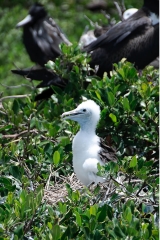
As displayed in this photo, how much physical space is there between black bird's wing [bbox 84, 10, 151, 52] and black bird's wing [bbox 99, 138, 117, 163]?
213 centimetres

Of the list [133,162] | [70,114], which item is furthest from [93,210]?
[70,114]

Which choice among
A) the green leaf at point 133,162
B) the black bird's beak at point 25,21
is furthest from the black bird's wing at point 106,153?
the black bird's beak at point 25,21

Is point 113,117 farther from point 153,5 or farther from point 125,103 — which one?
point 153,5

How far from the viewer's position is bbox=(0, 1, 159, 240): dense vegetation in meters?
3.49

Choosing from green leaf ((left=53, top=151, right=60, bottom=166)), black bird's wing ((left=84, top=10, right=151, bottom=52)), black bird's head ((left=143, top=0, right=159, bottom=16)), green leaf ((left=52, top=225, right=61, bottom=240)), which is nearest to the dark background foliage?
black bird's head ((left=143, top=0, right=159, bottom=16))

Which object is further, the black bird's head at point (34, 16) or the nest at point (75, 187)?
the black bird's head at point (34, 16)

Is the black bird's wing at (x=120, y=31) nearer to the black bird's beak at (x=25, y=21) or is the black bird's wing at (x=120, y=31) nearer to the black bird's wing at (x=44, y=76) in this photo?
the black bird's wing at (x=44, y=76)

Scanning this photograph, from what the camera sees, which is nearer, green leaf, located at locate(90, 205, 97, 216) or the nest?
green leaf, located at locate(90, 205, 97, 216)

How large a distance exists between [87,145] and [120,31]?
2.32m

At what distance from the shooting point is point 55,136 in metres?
4.84

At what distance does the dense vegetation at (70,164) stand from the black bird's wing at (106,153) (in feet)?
0.15

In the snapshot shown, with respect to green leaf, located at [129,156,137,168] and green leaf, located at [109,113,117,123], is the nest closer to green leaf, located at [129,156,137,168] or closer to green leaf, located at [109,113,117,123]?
green leaf, located at [129,156,137,168]

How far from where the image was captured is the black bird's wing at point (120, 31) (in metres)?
6.49

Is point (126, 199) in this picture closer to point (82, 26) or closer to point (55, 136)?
point (55, 136)
